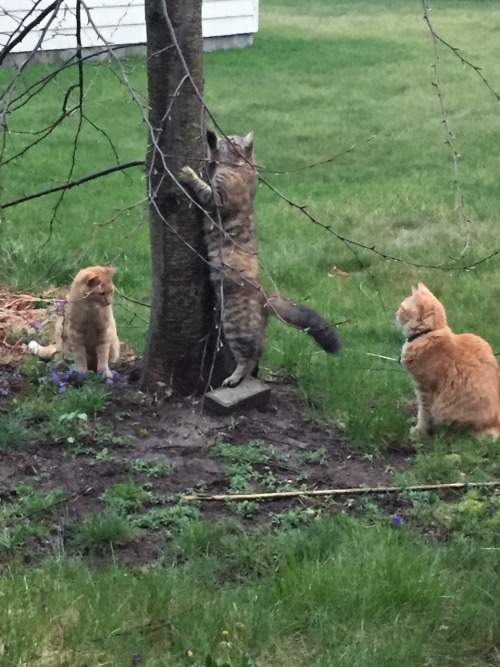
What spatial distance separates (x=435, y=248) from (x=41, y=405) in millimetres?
4454

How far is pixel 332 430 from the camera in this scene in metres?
4.95

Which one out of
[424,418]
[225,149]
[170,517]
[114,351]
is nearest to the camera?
[170,517]

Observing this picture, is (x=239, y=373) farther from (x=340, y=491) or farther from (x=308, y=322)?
(x=340, y=491)

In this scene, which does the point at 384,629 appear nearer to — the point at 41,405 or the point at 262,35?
the point at 41,405

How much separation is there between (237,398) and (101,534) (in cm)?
139

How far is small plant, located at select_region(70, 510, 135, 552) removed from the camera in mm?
3754

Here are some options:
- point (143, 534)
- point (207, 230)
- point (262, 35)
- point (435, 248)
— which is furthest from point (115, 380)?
point (262, 35)

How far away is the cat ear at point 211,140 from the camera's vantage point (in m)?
5.23

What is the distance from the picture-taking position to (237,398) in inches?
195

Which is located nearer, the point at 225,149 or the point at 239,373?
the point at 239,373

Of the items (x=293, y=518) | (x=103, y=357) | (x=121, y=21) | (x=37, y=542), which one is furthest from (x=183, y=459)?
(x=121, y=21)

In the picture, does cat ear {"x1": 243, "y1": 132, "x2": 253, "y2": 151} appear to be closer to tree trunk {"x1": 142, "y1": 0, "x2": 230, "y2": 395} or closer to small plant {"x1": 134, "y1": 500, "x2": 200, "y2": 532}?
tree trunk {"x1": 142, "y1": 0, "x2": 230, "y2": 395}

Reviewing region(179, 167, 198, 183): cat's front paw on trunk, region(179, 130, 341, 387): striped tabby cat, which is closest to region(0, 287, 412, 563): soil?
region(179, 130, 341, 387): striped tabby cat

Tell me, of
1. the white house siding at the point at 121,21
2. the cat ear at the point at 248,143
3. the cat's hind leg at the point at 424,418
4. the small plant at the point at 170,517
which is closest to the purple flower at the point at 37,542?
the small plant at the point at 170,517
